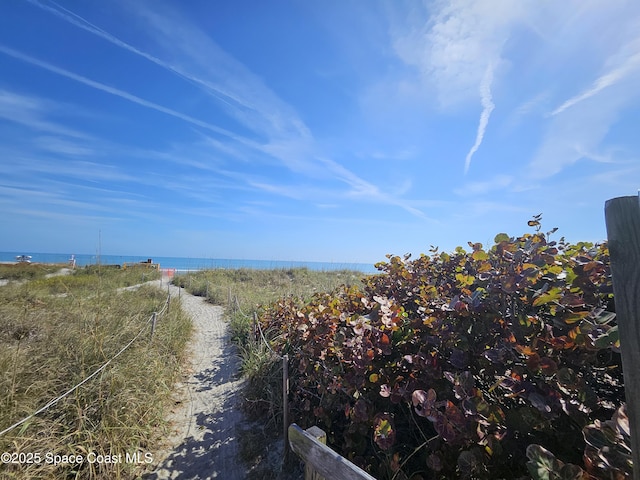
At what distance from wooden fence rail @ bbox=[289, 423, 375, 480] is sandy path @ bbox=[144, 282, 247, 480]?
1.96m

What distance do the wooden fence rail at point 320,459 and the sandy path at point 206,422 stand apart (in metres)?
1.96

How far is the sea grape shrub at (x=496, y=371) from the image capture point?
1.34 m

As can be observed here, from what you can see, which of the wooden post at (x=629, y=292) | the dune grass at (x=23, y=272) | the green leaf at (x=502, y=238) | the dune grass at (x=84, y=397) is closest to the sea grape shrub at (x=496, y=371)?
the green leaf at (x=502, y=238)

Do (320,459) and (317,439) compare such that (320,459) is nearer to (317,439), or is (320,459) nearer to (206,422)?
(317,439)

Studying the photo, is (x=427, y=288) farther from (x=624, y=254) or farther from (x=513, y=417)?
(x=624, y=254)

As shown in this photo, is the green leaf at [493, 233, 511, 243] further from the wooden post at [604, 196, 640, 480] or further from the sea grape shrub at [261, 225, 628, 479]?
the wooden post at [604, 196, 640, 480]

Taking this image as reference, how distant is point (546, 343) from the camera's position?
4.87 feet

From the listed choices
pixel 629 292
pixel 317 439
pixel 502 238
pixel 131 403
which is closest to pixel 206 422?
pixel 131 403

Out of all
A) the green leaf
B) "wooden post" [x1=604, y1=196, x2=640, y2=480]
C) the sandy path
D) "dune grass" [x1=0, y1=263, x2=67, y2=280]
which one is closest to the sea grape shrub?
the green leaf

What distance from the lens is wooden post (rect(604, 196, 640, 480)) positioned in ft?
2.47

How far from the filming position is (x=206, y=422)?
3840 millimetres

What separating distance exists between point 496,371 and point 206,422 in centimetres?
369

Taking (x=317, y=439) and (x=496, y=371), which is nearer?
(x=317, y=439)

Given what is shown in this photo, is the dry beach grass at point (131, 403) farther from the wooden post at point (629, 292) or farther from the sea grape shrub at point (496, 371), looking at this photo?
the wooden post at point (629, 292)
